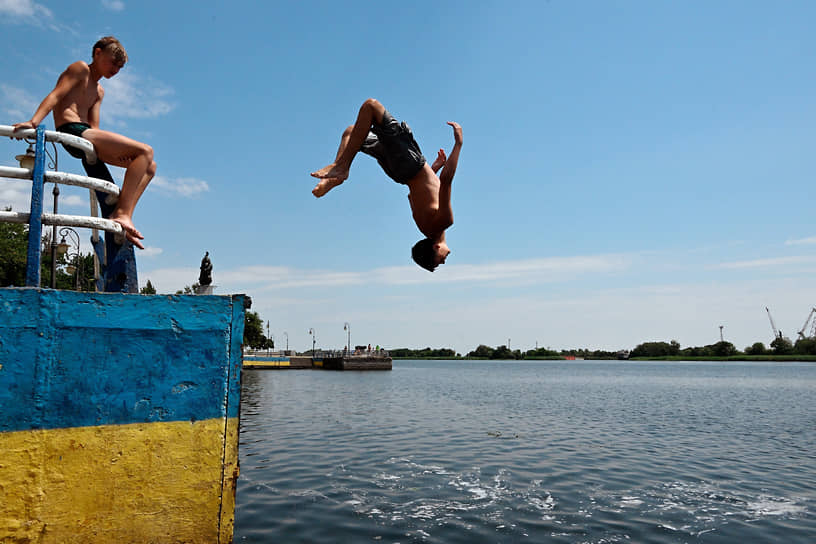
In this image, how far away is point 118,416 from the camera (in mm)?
3359

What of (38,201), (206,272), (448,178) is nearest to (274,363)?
(206,272)

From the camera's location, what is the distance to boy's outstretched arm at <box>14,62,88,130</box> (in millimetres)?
3855

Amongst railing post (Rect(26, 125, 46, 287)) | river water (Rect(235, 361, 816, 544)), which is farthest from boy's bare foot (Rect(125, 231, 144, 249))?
river water (Rect(235, 361, 816, 544))

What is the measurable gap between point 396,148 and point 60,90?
2.93m

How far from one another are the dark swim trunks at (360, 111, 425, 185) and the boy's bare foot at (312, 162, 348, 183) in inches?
14.0

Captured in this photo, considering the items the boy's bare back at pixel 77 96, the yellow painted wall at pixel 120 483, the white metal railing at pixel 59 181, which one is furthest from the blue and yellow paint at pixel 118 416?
the boy's bare back at pixel 77 96

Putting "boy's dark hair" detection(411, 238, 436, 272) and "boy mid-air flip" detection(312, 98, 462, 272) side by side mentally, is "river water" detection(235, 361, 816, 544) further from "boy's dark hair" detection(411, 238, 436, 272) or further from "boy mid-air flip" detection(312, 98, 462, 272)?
"boy mid-air flip" detection(312, 98, 462, 272)

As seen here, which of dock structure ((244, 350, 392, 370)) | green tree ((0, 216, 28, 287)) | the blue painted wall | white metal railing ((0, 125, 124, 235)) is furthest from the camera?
dock structure ((244, 350, 392, 370))

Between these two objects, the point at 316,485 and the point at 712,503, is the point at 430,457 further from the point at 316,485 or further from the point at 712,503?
the point at 712,503

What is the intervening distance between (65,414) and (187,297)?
1049 millimetres

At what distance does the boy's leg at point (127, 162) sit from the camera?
420 cm

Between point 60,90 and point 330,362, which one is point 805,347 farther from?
point 60,90

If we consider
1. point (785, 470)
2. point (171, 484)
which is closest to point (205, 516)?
point (171, 484)

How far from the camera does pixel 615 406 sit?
3434cm
